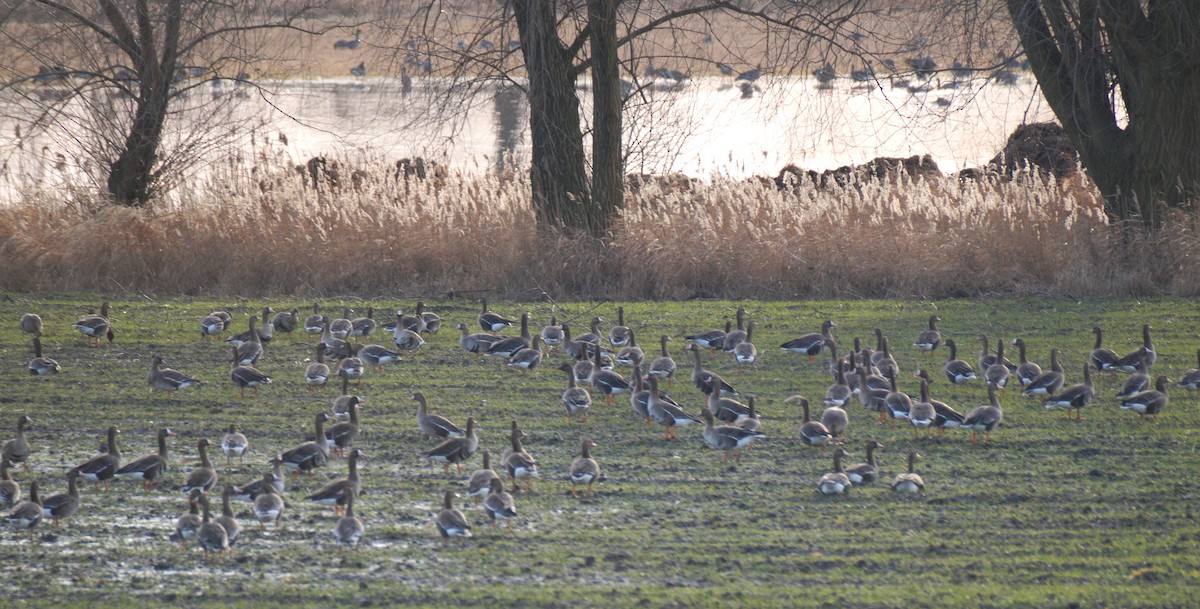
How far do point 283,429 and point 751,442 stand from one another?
394 cm

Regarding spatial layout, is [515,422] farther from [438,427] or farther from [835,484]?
[835,484]

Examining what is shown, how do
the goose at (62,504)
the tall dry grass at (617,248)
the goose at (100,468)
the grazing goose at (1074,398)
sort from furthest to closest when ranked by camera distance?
the tall dry grass at (617,248) < the grazing goose at (1074,398) < the goose at (100,468) < the goose at (62,504)

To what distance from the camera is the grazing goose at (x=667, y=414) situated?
983cm

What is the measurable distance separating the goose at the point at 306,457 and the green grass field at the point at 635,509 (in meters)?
0.14

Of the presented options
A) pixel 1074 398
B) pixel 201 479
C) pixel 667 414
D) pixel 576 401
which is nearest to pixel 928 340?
pixel 1074 398

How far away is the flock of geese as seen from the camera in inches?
299

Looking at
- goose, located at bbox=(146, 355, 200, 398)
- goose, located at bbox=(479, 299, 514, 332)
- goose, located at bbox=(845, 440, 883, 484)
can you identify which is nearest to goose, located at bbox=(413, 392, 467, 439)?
goose, located at bbox=(146, 355, 200, 398)

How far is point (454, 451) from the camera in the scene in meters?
8.62

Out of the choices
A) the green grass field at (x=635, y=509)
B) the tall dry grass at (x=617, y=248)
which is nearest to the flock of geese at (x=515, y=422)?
the green grass field at (x=635, y=509)

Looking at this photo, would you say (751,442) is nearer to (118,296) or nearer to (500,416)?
(500,416)

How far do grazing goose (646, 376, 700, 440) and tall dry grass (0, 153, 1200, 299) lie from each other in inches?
246

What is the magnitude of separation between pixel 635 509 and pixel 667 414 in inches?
79.5

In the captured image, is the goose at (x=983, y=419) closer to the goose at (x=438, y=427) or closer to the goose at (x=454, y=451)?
the goose at (x=454, y=451)

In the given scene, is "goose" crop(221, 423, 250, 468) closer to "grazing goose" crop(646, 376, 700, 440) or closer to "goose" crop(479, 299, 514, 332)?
"grazing goose" crop(646, 376, 700, 440)
